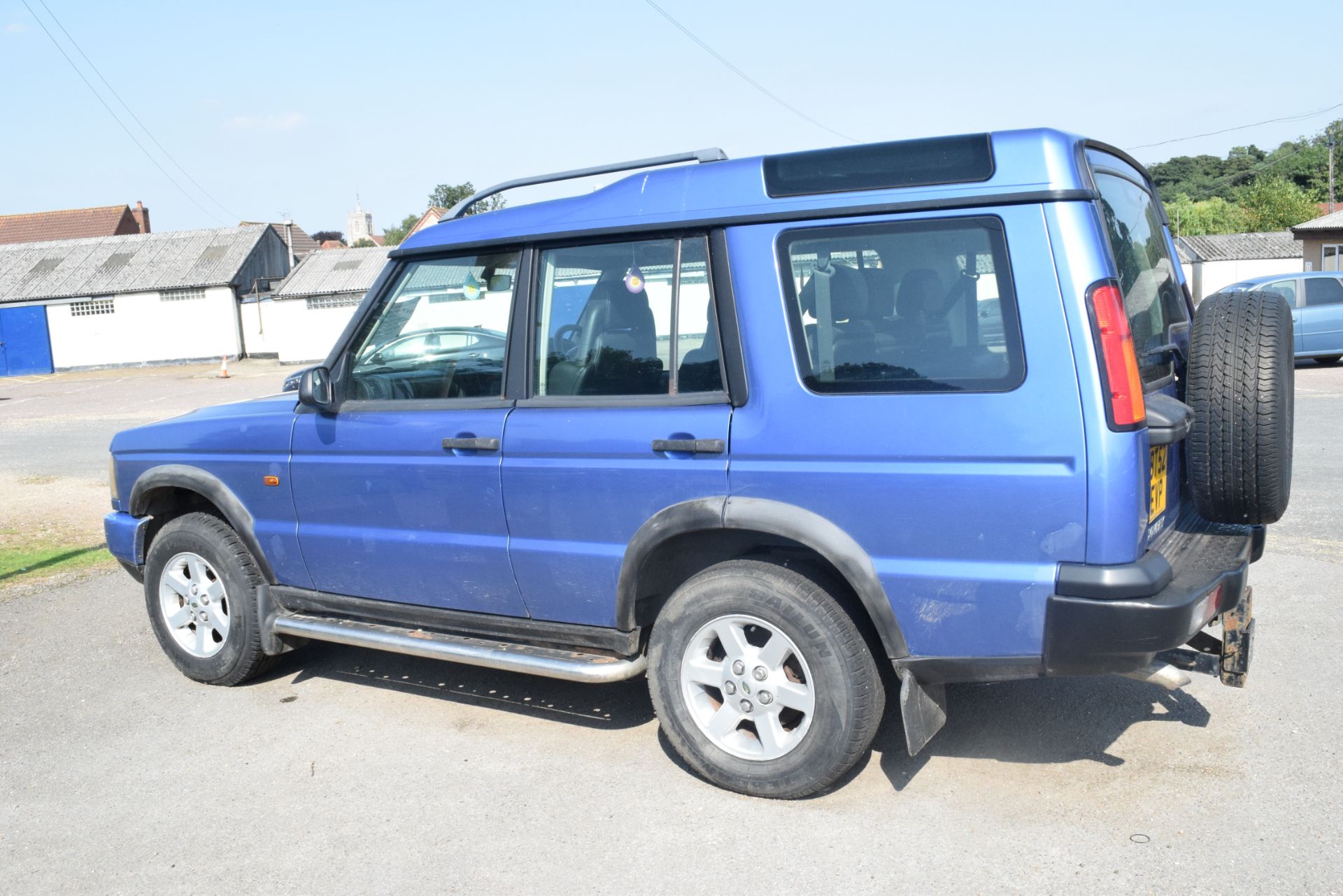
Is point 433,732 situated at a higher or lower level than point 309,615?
lower

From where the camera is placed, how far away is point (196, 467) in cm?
507

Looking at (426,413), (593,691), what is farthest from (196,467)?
(593,691)

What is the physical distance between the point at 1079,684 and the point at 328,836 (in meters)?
3.06

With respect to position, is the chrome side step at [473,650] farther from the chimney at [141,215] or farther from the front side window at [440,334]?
the chimney at [141,215]

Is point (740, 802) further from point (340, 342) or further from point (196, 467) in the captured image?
point (196, 467)

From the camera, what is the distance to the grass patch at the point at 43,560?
7527 mm

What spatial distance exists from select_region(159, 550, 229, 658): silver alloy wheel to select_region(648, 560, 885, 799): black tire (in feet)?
7.73

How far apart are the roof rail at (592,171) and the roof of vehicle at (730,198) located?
98 millimetres

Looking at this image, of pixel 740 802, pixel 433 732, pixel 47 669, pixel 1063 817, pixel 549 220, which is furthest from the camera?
pixel 47 669

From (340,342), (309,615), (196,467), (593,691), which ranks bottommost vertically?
(593,691)

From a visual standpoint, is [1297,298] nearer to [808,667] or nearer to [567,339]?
[567,339]

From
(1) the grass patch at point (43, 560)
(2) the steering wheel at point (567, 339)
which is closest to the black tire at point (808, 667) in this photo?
(2) the steering wheel at point (567, 339)

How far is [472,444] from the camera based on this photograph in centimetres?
417

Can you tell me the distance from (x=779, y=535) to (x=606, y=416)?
0.79 metres
